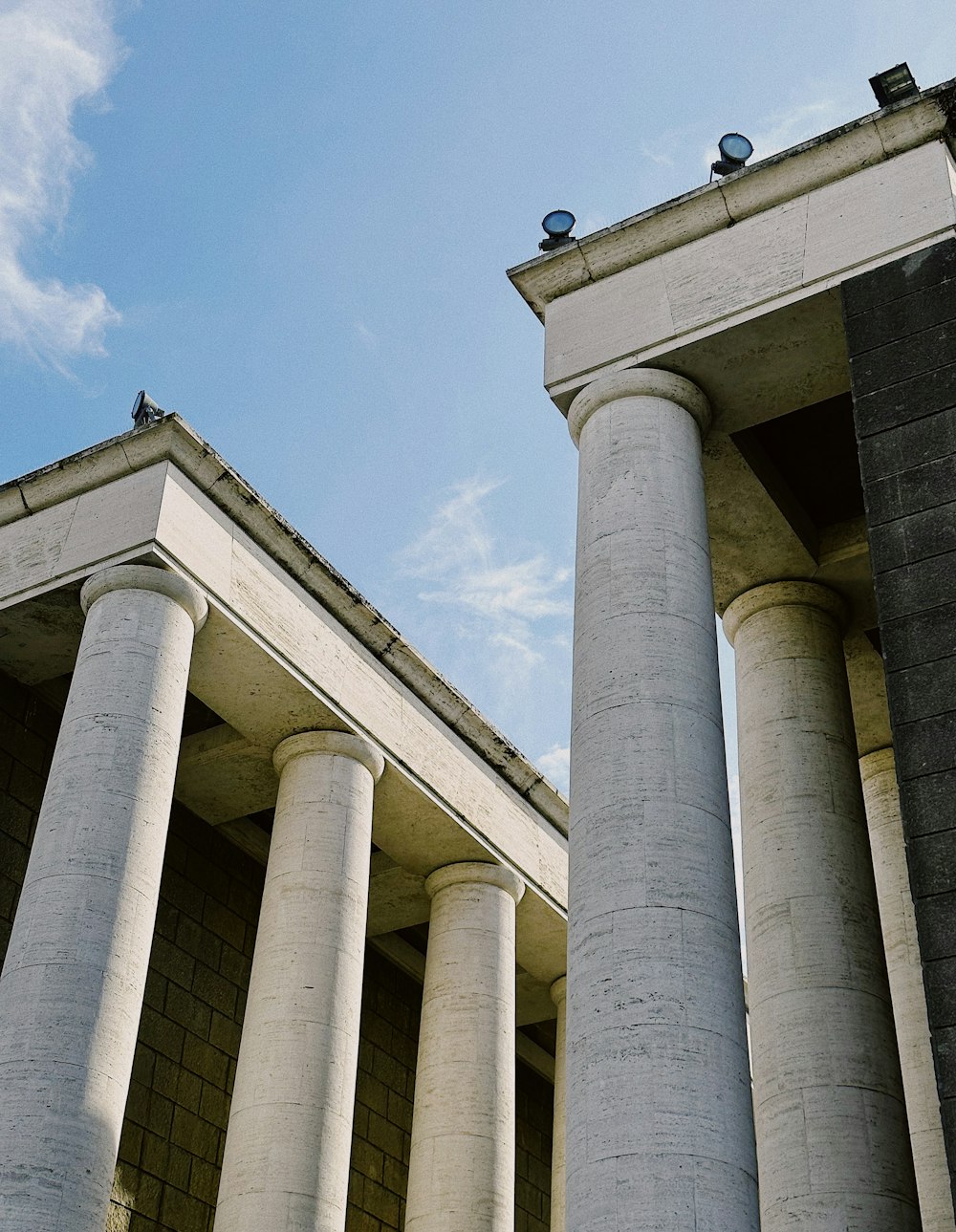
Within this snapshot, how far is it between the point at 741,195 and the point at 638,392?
12.3ft

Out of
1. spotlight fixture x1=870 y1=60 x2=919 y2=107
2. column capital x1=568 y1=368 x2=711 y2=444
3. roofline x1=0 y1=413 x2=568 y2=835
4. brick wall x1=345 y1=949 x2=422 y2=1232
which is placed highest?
spotlight fixture x1=870 y1=60 x2=919 y2=107

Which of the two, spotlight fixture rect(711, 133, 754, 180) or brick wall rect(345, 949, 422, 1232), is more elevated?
spotlight fixture rect(711, 133, 754, 180)

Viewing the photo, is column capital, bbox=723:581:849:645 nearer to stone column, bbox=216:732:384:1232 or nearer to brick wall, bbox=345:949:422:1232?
stone column, bbox=216:732:384:1232

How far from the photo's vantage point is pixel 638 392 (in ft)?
75.6

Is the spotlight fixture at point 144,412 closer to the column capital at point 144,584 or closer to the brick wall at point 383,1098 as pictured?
the column capital at point 144,584

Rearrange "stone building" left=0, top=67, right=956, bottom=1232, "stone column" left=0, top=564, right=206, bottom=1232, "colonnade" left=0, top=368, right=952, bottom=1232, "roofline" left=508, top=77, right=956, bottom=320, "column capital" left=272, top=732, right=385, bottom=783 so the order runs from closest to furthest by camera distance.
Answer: "colonnade" left=0, top=368, right=952, bottom=1232 < "stone building" left=0, top=67, right=956, bottom=1232 < "stone column" left=0, top=564, right=206, bottom=1232 < "roofline" left=508, top=77, right=956, bottom=320 < "column capital" left=272, top=732, right=385, bottom=783

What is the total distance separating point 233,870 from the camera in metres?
34.0

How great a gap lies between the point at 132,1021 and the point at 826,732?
449 inches

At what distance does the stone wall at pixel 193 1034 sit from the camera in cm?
2903

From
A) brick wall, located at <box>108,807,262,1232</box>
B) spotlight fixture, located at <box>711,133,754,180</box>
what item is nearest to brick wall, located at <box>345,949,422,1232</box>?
brick wall, located at <box>108,807,262,1232</box>

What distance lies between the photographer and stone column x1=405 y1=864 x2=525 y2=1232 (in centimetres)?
2947

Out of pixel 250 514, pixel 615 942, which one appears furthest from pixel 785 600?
pixel 615 942

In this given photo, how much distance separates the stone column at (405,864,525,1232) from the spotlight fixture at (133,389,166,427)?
11.5 meters

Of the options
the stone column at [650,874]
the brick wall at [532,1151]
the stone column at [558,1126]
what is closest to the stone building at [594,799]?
the stone column at [650,874]
